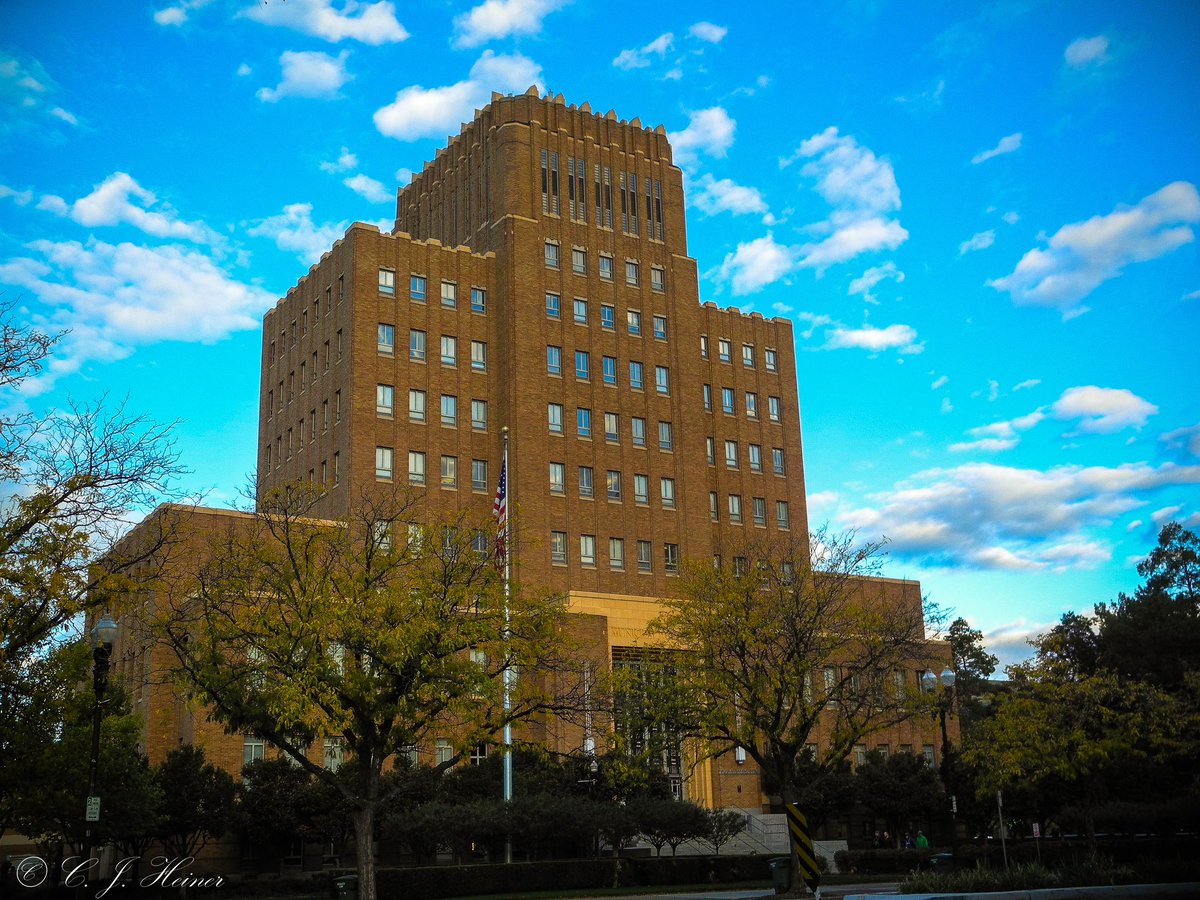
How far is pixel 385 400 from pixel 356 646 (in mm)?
38488

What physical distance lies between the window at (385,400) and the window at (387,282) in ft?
19.0

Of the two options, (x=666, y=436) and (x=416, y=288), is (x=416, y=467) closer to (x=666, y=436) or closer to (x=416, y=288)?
(x=416, y=288)

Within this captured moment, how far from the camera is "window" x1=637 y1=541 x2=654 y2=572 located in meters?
69.9

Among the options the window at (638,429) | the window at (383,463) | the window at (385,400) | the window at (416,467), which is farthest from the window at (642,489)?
the window at (385,400)

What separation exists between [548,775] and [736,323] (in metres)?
40.4

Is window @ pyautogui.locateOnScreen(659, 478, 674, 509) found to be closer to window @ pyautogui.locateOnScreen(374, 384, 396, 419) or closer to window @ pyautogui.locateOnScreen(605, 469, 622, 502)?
window @ pyautogui.locateOnScreen(605, 469, 622, 502)

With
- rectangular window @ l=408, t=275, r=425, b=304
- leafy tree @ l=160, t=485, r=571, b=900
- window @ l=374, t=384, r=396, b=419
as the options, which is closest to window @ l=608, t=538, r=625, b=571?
window @ l=374, t=384, r=396, b=419

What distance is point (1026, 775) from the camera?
46812 millimetres

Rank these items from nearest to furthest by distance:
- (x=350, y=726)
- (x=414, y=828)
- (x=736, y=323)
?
(x=350, y=726) → (x=414, y=828) → (x=736, y=323)

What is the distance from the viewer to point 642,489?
2815 inches

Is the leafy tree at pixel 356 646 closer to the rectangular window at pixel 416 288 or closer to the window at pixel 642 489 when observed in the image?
the rectangular window at pixel 416 288

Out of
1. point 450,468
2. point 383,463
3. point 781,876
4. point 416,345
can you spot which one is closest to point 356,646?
point 781,876

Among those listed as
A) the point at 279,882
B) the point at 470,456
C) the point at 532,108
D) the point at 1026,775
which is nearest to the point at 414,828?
the point at 279,882

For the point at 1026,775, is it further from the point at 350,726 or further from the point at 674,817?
the point at 350,726
